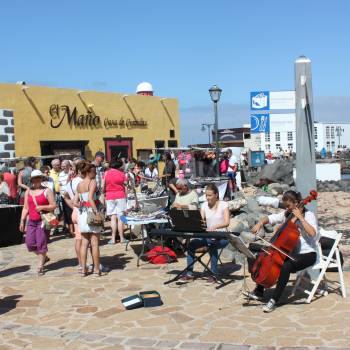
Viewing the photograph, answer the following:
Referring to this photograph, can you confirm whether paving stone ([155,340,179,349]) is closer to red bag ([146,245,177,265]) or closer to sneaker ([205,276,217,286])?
sneaker ([205,276,217,286])

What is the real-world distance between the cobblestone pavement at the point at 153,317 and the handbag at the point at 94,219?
802mm

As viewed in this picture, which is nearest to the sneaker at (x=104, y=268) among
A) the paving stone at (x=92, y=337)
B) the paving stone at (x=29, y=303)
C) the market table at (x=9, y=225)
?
the paving stone at (x=29, y=303)

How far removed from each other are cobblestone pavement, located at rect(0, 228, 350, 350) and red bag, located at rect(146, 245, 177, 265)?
53 centimetres

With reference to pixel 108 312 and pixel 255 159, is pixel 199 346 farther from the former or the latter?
pixel 255 159

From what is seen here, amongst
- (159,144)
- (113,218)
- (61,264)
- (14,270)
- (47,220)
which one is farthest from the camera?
(159,144)

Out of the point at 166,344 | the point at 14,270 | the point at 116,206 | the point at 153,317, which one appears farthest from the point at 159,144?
the point at 166,344

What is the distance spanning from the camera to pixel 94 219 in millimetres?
7445

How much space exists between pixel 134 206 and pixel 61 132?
12.5 metres

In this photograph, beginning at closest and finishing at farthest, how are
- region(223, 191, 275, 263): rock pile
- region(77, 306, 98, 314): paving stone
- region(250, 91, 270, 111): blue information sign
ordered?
region(77, 306, 98, 314): paving stone
region(250, 91, 270, 111): blue information sign
region(223, 191, 275, 263): rock pile

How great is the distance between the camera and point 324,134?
9356 cm

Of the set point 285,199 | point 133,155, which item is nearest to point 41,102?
point 133,155

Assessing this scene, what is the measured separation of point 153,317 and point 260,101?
3596 millimetres

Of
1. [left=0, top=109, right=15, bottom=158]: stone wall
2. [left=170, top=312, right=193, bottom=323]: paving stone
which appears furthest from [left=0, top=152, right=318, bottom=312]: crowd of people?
[left=0, top=109, right=15, bottom=158]: stone wall

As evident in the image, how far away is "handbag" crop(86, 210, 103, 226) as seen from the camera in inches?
293
